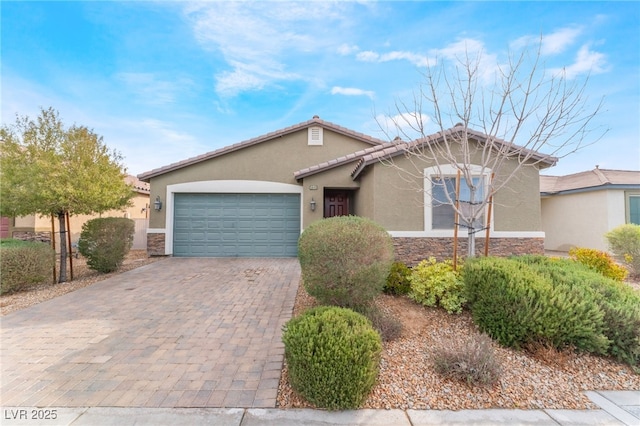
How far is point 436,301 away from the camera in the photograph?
554cm

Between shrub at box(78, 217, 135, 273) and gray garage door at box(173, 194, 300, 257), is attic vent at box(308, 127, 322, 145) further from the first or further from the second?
shrub at box(78, 217, 135, 273)

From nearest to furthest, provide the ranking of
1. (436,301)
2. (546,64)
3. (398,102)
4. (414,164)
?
(436,301)
(546,64)
(398,102)
(414,164)

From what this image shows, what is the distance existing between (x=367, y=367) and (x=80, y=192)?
901 centimetres

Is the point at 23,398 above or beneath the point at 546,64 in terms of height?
beneath

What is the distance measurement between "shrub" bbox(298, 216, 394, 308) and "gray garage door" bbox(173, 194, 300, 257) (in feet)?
24.7

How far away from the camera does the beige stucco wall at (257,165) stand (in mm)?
12562

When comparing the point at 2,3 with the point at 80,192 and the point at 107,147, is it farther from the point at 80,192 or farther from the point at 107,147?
the point at 80,192

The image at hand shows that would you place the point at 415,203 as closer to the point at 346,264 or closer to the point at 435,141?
the point at 435,141

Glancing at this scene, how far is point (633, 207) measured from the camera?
13.4 metres

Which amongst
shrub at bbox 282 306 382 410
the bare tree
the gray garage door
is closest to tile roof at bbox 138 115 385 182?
the gray garage door

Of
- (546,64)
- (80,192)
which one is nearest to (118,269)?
(80,192)

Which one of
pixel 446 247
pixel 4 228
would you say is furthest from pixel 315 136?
pixel 4 228

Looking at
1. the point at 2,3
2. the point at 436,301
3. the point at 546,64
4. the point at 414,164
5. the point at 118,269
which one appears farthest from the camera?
the point at 118,269

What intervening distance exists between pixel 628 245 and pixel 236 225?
14316 mm
